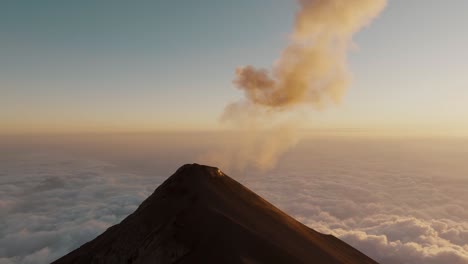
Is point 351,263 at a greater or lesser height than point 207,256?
lesser

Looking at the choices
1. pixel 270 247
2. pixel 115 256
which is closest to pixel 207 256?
pixel 270 247

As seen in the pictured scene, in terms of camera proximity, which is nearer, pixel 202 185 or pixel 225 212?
pixel 225 212

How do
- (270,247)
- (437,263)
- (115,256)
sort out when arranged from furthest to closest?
1. (437,263)
2. (115,256)
3. (270,247)

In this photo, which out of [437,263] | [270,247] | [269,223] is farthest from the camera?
[437,263]

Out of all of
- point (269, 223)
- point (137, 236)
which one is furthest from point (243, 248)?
point (137, 236)

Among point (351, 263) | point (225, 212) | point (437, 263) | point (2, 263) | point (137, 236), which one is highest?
point (225, 212)

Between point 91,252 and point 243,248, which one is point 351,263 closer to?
point 243,248
